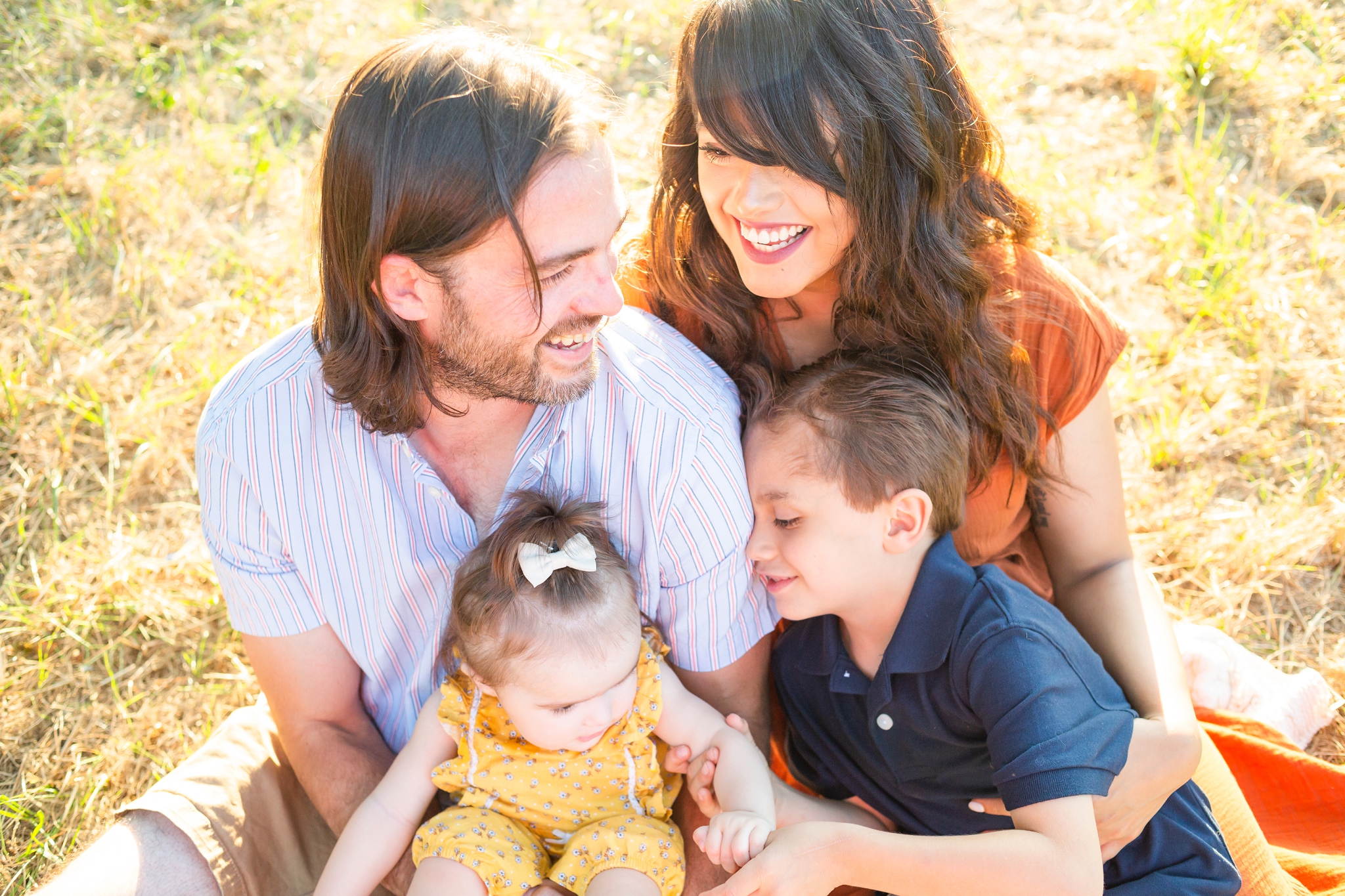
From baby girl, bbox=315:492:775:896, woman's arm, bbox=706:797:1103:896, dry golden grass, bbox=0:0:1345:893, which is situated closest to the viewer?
woman's arm, bbox=706:797:1103:896

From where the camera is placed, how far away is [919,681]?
2.37 m

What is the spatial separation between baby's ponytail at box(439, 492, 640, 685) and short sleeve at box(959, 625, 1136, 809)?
761 mm

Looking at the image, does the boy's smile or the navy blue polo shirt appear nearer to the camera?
the navy blue polo shirt

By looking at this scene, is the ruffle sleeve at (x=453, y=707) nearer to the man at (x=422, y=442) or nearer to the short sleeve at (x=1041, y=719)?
the man at (x=422, y=442)

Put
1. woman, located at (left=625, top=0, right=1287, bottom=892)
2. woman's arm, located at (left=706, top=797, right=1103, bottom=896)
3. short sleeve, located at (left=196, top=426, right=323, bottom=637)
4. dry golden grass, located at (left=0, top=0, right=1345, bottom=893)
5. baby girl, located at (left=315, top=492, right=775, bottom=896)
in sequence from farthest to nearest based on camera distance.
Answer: dry golden grass, located at (left=0, top=0, right=1345, bottom=893)
short sleeve, located at (left=196, top=426, right=323, bottom=637)
woman, located at (left=625, top=0, right=1287, bottom=892)
baby girl, located at (left=315, top=492, right=775, bottom=896)
woman's arm, located at (left=706, top=797, right=1103, bottom=896)

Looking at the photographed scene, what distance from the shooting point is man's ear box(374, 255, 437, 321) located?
Result: 2.27 meters

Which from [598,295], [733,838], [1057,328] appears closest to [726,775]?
[733,838]

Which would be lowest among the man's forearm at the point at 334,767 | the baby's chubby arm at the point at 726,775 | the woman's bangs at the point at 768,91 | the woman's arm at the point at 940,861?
the man's forearm at the point at 334,767

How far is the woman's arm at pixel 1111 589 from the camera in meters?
2.46

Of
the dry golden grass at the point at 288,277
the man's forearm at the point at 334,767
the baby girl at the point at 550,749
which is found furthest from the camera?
the dry golden grass at the point at 288,277

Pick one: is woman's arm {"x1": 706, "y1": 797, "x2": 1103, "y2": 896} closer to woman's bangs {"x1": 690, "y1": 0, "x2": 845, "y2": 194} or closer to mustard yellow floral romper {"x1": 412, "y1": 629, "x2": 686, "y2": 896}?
mustard yellow floral romper {"x1": 412, "y1": 629, "x2": 686, "y2": 896}

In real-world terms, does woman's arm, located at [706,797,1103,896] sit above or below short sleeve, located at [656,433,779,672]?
below

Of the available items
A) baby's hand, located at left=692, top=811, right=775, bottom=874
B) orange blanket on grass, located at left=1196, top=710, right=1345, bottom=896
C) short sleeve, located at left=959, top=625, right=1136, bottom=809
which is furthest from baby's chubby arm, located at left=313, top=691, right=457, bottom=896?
orange blanket on grass, located at left=1196, top=710, right=1345, bottom=896

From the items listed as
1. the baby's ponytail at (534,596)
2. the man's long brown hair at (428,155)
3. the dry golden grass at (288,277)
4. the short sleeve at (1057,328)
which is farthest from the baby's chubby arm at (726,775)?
the dry golden grass at (288,277)
